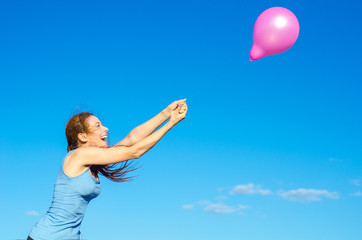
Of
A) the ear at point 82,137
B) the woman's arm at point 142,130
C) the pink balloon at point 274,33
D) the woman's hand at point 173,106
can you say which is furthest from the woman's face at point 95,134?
the pink balloon at point 274,33

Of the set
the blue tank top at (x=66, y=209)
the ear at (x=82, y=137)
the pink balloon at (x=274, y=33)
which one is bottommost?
the blue tank top at (x=66, y=209)

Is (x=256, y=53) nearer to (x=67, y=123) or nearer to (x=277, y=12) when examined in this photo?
(x=277, y=12)

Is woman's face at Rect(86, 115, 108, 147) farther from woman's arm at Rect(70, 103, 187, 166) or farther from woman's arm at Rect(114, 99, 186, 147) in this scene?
woman's arm at Rect(114, 99, 186, 147)

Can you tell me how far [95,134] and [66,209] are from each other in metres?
1.08

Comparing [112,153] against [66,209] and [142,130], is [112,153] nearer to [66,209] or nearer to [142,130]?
[66,209]

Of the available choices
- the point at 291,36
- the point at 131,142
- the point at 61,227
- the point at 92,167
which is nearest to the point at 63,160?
the point at 92,167

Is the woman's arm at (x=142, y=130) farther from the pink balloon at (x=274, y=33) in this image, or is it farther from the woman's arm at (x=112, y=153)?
the pink balloon at (x=274, y=33)

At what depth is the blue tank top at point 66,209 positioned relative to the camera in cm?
532

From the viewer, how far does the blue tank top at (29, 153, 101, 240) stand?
17.5 feet

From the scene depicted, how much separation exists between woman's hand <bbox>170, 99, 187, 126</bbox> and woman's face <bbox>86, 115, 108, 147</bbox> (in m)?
0.92

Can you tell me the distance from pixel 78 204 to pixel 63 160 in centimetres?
60

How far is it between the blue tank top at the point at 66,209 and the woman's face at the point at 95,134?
1.93 ft

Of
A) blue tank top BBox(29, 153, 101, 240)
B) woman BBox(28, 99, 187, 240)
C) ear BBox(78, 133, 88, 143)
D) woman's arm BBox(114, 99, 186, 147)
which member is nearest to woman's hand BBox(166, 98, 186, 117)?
woman's arm BBox(114, 99, 186, 147)

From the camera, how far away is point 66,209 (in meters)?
5.33
